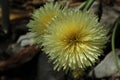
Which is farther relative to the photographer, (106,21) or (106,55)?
(106,21)

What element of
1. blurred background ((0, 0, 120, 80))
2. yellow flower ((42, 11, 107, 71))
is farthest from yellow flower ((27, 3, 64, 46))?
blurred background ((0, 0, 120, 80))

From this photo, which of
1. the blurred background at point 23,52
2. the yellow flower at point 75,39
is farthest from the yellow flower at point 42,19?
the blurred background at point 23,52

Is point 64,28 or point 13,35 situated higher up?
point 13,35

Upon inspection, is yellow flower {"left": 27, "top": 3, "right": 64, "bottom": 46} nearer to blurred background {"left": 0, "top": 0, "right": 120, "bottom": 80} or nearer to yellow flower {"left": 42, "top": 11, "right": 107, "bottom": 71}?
yellow flower {"left": 42, "top": 11, "right": 107, "bottom": 71}

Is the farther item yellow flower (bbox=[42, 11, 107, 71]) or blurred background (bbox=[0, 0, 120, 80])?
blurred background (bbox=[0, 0, 120, 80])

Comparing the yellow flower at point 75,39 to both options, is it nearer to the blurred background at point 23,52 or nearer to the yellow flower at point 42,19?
the yellow flower at point 42,19

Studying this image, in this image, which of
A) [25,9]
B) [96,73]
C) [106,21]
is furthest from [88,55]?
[25,9]

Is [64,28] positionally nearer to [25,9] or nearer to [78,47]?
[78,47]
